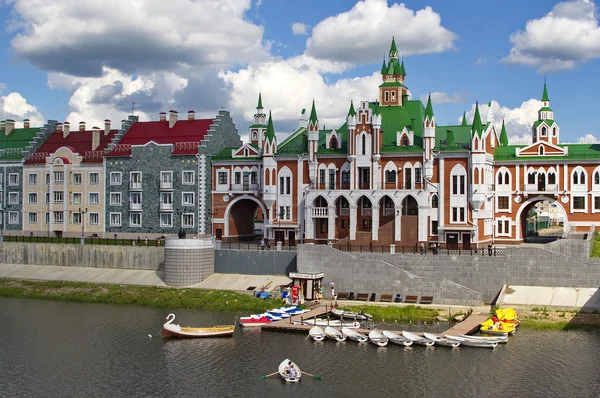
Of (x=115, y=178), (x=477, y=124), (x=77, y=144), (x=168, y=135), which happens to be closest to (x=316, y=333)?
(x=477, y=124)

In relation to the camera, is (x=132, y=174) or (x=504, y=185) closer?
(x=504, y=185)

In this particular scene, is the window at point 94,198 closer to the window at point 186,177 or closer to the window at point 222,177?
the window at point 186,177

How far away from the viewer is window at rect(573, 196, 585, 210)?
2729 inches

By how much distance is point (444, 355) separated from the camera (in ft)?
150

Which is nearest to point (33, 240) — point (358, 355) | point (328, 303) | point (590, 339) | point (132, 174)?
point (132, 174)

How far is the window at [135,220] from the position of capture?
274 feet

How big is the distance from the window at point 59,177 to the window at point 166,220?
14.2m

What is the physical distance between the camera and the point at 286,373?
1622 inches

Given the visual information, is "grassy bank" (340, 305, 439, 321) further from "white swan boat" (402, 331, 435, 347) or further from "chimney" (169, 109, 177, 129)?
"chimney" (169, 109, 177, 129)

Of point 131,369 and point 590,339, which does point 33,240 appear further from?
point 590,339

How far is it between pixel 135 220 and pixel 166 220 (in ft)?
13.4

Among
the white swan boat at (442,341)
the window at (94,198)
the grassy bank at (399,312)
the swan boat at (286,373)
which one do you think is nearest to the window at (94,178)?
the window at (94,198)

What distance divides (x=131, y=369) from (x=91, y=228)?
147 ft

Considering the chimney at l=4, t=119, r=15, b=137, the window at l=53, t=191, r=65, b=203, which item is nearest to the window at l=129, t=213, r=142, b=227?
the window at l=53, t=191, r=65, b=203
